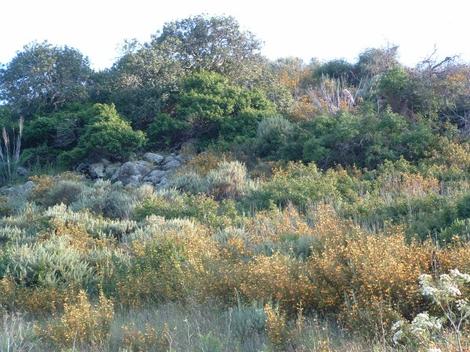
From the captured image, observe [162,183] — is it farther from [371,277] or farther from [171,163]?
[371,277]

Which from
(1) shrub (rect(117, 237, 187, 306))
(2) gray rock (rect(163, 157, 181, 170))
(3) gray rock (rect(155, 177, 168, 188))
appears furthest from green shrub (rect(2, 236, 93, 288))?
(2) gray rock (rect(163, 157, 181, 170))

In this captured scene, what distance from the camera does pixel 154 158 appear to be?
2192 centimetres

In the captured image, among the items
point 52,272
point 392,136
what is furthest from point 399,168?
point 52,272

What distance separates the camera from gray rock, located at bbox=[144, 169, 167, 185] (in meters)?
19.7

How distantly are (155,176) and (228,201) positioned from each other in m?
5.41

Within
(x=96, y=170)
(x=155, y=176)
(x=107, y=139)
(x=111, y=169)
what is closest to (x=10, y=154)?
(x=96, y=170)

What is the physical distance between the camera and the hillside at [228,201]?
6355mm

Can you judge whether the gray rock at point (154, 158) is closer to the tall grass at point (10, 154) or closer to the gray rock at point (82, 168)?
the gray rock at point (82, 168)

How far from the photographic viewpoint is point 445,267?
684cm

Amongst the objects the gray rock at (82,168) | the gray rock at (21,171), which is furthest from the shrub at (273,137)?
the gray rock at (21,171)

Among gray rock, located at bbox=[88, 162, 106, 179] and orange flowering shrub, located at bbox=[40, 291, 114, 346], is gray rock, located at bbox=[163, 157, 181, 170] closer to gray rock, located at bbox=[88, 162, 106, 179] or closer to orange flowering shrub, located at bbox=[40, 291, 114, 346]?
gray rock, located at bbox=[88, 162, 106, 179]

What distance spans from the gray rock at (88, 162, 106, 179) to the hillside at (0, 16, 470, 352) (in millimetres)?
102

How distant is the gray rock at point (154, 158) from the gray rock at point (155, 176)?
1192 millimetres

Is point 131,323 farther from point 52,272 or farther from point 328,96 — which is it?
point 328,96
